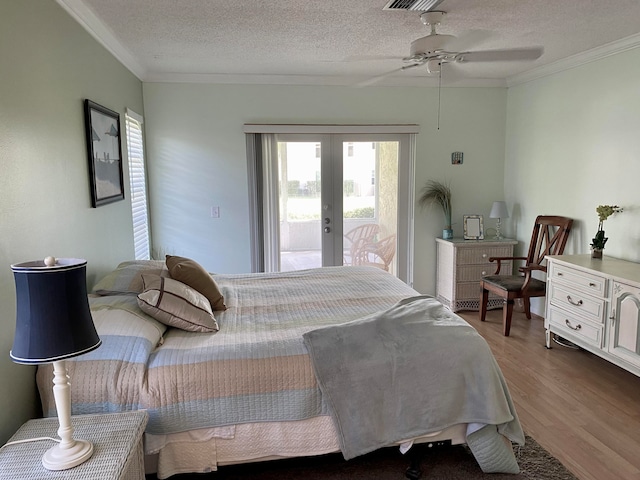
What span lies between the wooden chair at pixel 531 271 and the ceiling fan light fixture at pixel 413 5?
2.55 metres

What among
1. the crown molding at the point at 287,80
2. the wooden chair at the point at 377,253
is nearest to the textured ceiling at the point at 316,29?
the crown molding at the point at 287,80

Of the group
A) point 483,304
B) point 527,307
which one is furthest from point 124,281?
point 527,307

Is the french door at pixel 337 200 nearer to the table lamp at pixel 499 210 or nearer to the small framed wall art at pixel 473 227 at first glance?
the small framed wall art at pixel 473 227

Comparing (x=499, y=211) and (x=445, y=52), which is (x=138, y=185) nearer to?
(x=445, y=52)

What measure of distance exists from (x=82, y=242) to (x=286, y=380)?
4.89ft

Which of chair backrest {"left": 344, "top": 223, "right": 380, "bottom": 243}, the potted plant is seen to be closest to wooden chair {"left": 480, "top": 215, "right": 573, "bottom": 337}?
the potted plant

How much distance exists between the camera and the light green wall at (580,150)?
360 cm

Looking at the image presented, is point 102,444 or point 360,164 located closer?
point 102,444

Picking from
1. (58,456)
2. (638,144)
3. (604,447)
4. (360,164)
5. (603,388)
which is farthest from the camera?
(360,164)

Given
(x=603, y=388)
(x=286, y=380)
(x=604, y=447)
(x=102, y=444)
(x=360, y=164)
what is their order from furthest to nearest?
1. (x=360, y=164)
2. (x=603, y=388)
3. (x=604, y=447)
4. (x=286, y=380)
5. (x=102, y=444)

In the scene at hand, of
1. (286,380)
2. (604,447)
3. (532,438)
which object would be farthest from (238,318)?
(604,447)

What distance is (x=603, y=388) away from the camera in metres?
3.19

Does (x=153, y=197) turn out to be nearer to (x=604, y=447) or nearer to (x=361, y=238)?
(x=361, y=238)

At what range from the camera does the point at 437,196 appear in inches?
202
